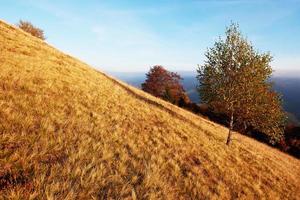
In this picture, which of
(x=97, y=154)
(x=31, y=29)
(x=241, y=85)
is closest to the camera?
(x=97, y=154)

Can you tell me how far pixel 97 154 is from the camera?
9094mm

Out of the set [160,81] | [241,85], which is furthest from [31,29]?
[241,85]

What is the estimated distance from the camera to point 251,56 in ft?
68.2

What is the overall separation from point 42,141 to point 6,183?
7.89 ft

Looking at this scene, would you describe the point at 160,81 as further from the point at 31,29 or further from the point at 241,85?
the point at 241,85

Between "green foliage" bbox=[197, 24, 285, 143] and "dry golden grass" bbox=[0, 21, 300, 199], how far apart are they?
374 cm

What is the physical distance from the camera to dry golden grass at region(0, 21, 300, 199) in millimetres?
6777

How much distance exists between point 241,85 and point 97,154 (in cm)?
1384

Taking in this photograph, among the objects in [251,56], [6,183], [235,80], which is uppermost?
[251,56]

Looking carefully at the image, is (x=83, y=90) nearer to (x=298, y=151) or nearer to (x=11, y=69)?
(x=11, y=69)

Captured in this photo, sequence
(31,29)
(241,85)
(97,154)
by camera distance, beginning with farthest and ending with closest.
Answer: (31,29), (241,85), (97,154)

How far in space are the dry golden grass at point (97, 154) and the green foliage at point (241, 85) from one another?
3742mm

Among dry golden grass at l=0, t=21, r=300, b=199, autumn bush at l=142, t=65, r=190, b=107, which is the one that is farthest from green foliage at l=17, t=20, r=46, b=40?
dry golden grass at l=0, t=21, r=300, b=199

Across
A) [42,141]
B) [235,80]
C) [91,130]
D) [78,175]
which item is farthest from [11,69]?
[235,80]
